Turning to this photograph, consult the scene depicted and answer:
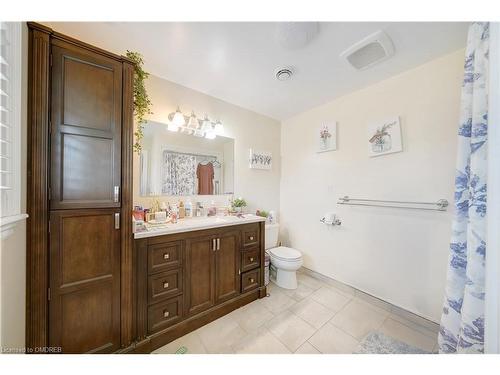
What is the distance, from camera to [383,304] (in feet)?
5.72

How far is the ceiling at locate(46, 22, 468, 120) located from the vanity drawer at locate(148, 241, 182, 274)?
1.58 meters

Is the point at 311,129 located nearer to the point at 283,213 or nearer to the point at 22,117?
the point at 283,213

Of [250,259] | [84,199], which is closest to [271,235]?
[250,259]

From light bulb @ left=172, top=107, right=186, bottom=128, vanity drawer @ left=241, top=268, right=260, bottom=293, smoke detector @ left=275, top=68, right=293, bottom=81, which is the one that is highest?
smoke detector @ left=275, top=68, right=293, bottom=81

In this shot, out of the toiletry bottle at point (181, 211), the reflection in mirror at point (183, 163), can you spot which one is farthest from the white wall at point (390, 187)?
the toiletry bottle at point (181, 211)

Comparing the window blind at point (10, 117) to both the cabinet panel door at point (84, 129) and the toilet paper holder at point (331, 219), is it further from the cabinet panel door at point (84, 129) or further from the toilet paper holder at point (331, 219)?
the toilet paper holder at point (331, 219)

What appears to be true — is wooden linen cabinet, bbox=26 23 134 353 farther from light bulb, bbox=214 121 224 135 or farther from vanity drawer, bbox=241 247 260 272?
light bulb, bbox=214 121 224 135

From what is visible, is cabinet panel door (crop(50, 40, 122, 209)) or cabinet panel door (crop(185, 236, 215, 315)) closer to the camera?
cabinet panel door (crop(50, 40, 122, 209))

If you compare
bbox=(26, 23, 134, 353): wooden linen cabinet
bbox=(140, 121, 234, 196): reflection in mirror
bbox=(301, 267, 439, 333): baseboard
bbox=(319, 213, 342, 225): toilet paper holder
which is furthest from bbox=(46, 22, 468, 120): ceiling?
bbox=(301, 267, 439, 333): baseboard

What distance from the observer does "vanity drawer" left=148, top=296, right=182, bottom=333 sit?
1253mm

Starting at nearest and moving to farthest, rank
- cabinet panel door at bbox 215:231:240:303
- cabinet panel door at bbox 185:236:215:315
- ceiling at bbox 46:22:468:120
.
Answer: ceiling at bbox 46:22:468:120, cabinet panel door at bbox 185:236:215:315, cabinet panel door at bbox 215:231:240:303

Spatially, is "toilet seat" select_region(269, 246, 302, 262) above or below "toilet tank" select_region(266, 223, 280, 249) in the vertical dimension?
below

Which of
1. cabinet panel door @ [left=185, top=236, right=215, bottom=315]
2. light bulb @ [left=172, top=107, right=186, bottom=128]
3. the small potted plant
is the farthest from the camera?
the small potted plant

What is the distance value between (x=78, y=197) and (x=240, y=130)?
6.08 feet
